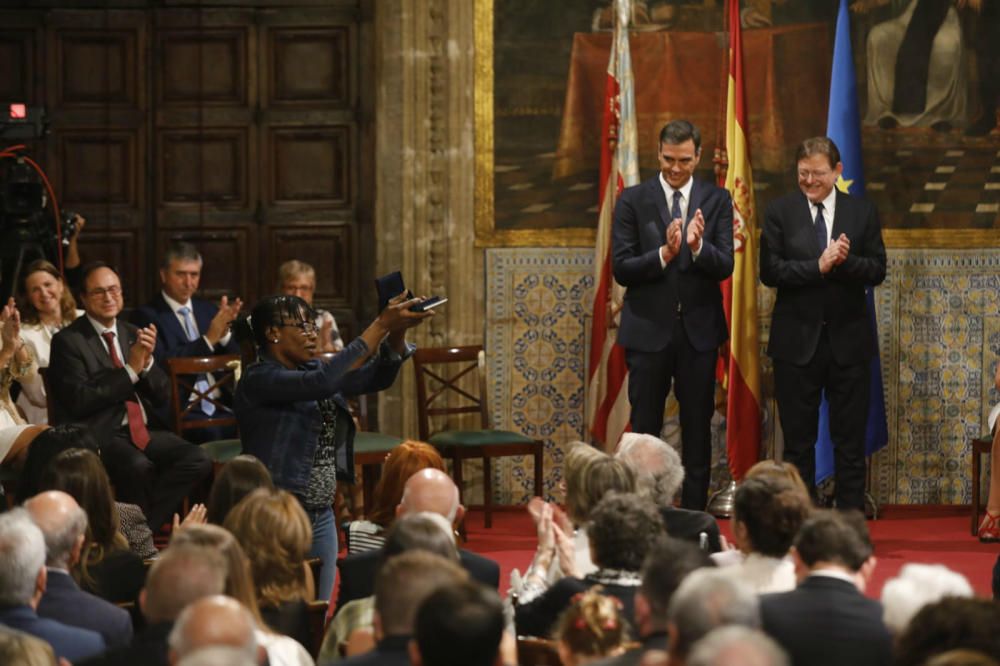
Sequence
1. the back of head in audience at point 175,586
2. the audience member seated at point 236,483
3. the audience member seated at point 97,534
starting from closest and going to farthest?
the back of head in audience at point 175,586, the audience member seated at point 97,534, the audience member seated at point 236,483

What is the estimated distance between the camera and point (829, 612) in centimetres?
353

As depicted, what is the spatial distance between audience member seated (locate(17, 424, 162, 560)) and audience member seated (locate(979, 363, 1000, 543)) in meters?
3.86

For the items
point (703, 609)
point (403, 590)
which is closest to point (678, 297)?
point (403, 590)

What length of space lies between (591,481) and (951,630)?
1.68m

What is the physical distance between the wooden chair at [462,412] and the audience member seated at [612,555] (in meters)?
4.02

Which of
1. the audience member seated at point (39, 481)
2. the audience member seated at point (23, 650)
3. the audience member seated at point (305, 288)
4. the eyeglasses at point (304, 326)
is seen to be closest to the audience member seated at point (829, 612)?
the audience member seated at point (23, 650)

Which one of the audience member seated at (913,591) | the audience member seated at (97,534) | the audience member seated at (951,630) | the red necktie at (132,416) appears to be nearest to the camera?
the audience member seated at (951,630)

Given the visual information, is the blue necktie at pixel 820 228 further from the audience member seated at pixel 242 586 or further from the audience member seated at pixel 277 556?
the audience member seated at pixel 242 586

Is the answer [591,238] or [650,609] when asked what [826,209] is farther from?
[650,609]

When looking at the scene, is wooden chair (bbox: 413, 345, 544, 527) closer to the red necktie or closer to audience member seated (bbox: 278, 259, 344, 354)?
audience member seated (bbox: 278, 259, 344, 354)

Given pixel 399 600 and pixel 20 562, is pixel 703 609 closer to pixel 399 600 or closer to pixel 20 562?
pixel 399 600

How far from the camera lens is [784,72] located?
28.8ft

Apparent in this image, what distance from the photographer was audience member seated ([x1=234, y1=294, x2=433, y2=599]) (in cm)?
526

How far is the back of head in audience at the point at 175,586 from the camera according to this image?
3.44m
